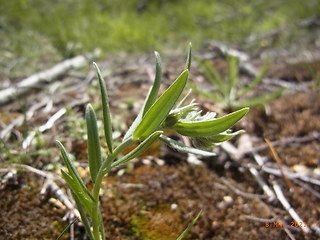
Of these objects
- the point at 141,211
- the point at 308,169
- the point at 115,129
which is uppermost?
the point at 115,129

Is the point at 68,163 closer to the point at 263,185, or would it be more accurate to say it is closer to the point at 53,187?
the point at 53,187

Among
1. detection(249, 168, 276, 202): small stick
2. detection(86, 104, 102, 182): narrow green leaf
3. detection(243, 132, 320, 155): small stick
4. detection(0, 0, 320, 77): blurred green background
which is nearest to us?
detection(86, 104, 102, 182): narrow green leaf

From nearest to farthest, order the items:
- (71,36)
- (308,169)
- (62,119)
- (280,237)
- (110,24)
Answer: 1. (280,237)
2. (308,169)
3. (62,119)
4. (71,36)
5. (110,24)

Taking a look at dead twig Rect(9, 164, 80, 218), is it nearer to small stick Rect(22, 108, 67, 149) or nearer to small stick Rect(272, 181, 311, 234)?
small stick Rect(22, 108, 67, 149)

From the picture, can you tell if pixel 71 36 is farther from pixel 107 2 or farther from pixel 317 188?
pixel 317 188

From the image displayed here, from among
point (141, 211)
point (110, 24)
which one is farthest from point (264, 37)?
point (141, 211)

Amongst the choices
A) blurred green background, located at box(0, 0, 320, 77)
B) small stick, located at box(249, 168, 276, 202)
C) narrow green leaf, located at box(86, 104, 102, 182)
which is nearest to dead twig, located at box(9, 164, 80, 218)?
narrow green leaf, located at box(86, 104, 102, 182)

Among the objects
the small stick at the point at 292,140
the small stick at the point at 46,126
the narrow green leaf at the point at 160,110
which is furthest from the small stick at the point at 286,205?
the small stick at the point at 46,126
